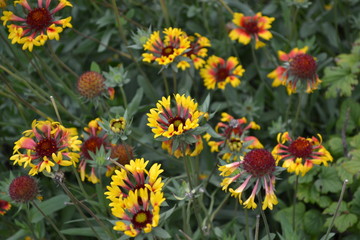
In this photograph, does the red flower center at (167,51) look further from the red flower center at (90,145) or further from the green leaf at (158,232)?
the green leaf at (158,232)

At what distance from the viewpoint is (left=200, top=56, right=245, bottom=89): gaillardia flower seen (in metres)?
1.89

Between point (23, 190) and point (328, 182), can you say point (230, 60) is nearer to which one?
point (328, 182)

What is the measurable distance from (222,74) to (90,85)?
0.52 m

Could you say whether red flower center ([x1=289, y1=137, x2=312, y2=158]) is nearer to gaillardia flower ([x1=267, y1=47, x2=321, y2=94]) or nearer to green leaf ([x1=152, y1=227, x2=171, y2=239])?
gaillardia flower ([x1=267, y1=47, x2=321, y2=94])

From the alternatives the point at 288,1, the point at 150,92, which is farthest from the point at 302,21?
the point at 150,92

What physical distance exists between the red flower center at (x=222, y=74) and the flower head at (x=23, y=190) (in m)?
0.79

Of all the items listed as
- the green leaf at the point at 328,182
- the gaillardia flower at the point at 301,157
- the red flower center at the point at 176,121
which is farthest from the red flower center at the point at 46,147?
the green leaf at the point at 328,182

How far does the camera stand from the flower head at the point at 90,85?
165 cm

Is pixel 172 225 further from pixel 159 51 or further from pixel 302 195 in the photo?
pixel 159 51

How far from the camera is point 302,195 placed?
168 centimetres

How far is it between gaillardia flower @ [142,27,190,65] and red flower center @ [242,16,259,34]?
41cm

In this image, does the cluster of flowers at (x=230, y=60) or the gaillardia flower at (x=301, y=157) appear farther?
the cluster of flowers at (x=230, y=60)

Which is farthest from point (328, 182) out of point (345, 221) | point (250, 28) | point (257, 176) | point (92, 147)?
point (92, 147)

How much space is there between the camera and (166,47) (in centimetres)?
161
